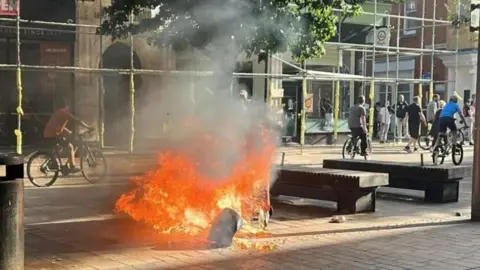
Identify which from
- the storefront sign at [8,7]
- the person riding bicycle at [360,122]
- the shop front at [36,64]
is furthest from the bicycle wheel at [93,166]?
the person riding bicycle at [360,122]

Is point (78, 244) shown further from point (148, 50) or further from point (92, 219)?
point (148, 50)

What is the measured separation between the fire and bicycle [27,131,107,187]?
375 centimetres

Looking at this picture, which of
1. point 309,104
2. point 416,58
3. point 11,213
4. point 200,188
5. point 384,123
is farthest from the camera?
point 416,58

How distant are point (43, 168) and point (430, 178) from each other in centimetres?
638

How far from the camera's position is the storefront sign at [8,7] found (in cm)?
1375

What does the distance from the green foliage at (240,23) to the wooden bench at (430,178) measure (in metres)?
2.23

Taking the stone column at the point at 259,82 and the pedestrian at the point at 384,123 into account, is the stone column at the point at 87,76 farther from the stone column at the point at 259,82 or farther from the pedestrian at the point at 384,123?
the pedestrian at the point at 384,123

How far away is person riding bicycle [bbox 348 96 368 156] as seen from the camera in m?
15.0

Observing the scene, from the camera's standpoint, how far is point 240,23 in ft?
27.4

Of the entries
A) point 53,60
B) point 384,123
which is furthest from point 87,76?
point 384,123

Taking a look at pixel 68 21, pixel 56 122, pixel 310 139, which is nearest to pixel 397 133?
pixel 310 139

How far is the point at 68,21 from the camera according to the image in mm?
15625

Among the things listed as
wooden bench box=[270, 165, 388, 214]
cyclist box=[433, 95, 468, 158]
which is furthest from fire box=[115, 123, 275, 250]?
cyclist box=[433, 95, 468, 158]

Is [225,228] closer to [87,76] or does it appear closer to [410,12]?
[87,76]
